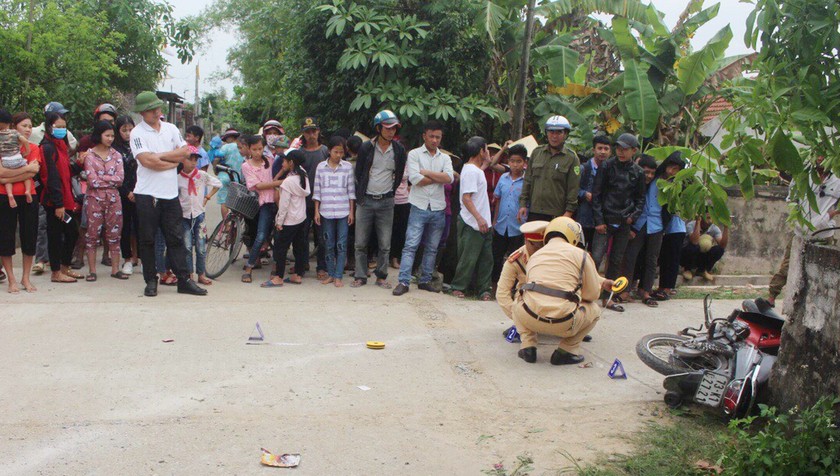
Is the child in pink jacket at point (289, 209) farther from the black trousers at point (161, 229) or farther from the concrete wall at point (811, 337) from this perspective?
the concrete wall at point (811, 337)

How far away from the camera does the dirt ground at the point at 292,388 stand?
4.56 m

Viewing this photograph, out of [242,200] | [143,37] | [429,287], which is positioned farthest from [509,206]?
[143,37]

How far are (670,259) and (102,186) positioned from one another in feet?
21.3

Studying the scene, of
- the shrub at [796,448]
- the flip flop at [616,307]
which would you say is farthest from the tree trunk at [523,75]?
the shrub at [796,448]

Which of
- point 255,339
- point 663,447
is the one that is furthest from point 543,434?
point 255,339

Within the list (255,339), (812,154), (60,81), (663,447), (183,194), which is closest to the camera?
(812,154)

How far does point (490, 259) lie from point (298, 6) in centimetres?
459

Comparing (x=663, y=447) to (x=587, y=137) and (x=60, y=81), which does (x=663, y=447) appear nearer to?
(x=587, y=137)

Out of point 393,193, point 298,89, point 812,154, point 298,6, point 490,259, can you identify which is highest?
point 298,6

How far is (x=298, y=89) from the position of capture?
11.0 metres

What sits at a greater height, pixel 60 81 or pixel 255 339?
pixel 60 81

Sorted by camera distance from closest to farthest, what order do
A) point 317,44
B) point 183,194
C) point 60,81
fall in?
point 183,194 → point 317,44 → point 60,81

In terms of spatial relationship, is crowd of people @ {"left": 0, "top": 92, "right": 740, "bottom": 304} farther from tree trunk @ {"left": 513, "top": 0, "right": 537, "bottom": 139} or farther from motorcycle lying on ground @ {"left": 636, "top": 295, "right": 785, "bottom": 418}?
motorcycle lying on ground @ {"left": 636, "top": 295, "right": 785, "bottom": 418}

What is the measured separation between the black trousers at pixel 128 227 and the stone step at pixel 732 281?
690 cm
